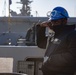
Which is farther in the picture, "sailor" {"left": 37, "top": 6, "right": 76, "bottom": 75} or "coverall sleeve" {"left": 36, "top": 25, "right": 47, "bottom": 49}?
"coverall sleeve" {"left": 36, "top": 25, "right": 47, "bottom": 49}

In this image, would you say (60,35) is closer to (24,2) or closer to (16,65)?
(16,65)

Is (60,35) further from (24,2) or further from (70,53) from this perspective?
(24,2)

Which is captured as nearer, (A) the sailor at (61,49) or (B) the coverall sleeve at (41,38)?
(A) the sailor at (61,49)

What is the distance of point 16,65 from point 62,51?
5.20 ft

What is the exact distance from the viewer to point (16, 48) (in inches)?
184

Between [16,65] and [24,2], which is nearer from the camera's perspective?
[16,65]

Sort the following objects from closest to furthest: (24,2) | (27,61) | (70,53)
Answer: (70,53), (27,61), (24,2)

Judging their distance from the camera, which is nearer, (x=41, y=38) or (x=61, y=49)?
(x=61, y=49)

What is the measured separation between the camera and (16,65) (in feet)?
15.2

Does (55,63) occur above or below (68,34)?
below

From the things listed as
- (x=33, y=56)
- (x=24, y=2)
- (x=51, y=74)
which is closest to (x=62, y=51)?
(x=51, y=74)

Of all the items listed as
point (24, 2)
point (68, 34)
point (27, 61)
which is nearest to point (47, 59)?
point (68, 34)

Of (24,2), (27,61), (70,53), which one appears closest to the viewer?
(70,53)

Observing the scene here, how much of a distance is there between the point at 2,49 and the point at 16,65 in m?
0.34
